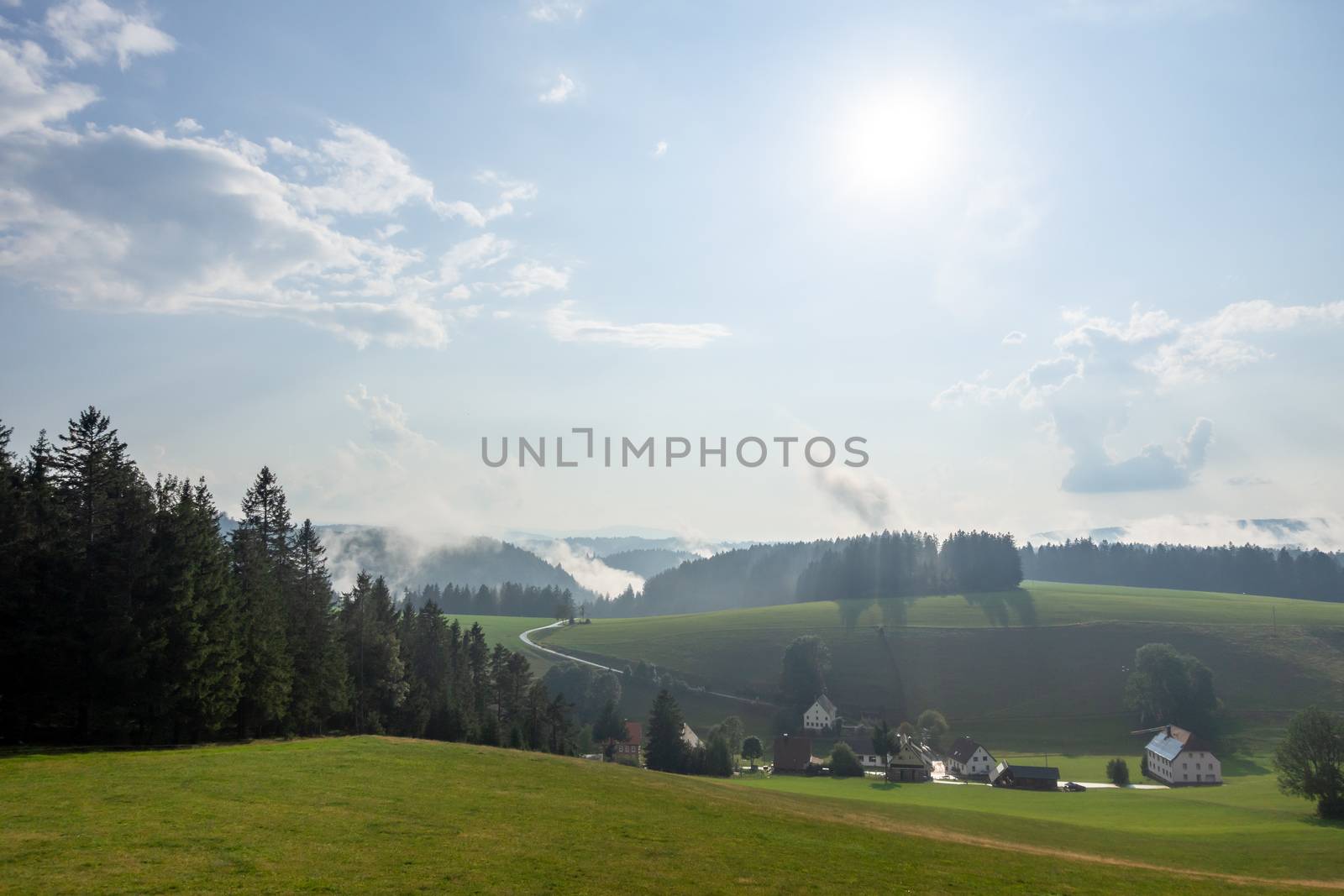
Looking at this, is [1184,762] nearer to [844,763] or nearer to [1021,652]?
[844,763]

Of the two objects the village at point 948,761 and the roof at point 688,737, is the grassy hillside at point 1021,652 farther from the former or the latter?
the roof at point 688,737

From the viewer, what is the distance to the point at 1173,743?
99.8m

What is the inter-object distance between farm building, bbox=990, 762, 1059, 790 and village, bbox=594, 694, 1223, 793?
0.31 feet

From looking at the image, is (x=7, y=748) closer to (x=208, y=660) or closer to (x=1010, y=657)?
(x=208, y=660)

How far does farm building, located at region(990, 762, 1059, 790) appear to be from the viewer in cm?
9006

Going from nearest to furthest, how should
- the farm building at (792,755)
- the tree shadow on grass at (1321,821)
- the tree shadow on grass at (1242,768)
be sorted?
the tree shadow on grass at (1321,821) < the tree shadow on grass at (1242,768) < the farm building at (792,755)

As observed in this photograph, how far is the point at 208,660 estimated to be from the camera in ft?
153

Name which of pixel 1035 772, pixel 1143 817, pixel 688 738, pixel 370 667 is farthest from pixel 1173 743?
pixel 370 667

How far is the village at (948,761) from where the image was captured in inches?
3669

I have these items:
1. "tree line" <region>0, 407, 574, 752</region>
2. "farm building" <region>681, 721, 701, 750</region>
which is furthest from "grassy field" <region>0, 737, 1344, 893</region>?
"farm building" <region>681, 721, 701, 750</region>

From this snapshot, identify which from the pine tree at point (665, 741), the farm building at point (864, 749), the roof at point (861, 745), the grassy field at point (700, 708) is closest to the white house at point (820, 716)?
the grassy field at point (700, 708)

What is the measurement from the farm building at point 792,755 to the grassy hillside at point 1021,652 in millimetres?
30513

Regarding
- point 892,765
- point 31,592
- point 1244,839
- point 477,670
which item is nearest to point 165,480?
point 31,592

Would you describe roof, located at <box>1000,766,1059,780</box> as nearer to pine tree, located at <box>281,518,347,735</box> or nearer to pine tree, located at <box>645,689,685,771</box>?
pine tree, located at <box>645,689,685,771</box>
